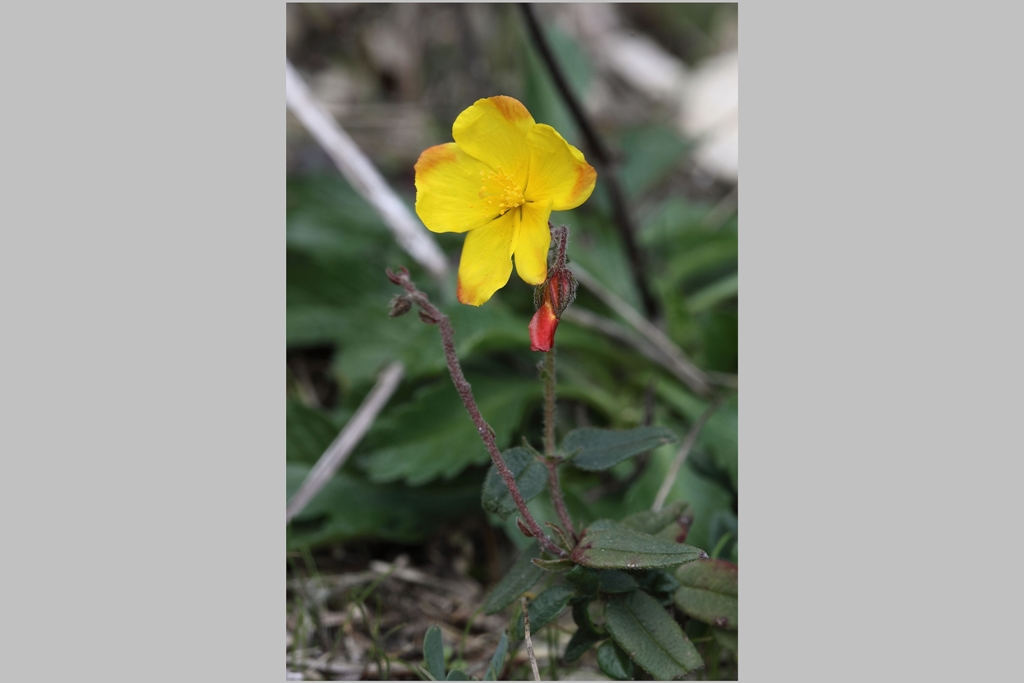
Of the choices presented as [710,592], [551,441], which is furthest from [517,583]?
[710,592]

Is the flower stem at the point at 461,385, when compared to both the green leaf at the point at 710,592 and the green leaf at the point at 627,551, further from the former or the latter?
the green leaf at the point at 710,592

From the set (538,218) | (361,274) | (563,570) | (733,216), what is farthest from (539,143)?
(733,216)

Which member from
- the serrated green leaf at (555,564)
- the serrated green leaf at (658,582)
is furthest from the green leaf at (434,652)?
the serrated green leaf at (658,582)

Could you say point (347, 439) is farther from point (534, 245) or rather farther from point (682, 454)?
point (534, 245)

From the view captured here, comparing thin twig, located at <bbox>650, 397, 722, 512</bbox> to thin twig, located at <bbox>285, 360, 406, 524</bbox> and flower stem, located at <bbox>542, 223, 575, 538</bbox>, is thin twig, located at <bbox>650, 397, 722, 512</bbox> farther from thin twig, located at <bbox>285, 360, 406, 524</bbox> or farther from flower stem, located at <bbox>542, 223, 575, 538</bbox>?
thin twig, located at <bbox>285, 360, 406, 524</bbox>

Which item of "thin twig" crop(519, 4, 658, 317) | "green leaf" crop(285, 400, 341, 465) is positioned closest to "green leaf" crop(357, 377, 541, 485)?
"green leaf" crop(285, 400, 341, 465)

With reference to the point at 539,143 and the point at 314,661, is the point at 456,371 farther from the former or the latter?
the point at 314,661
